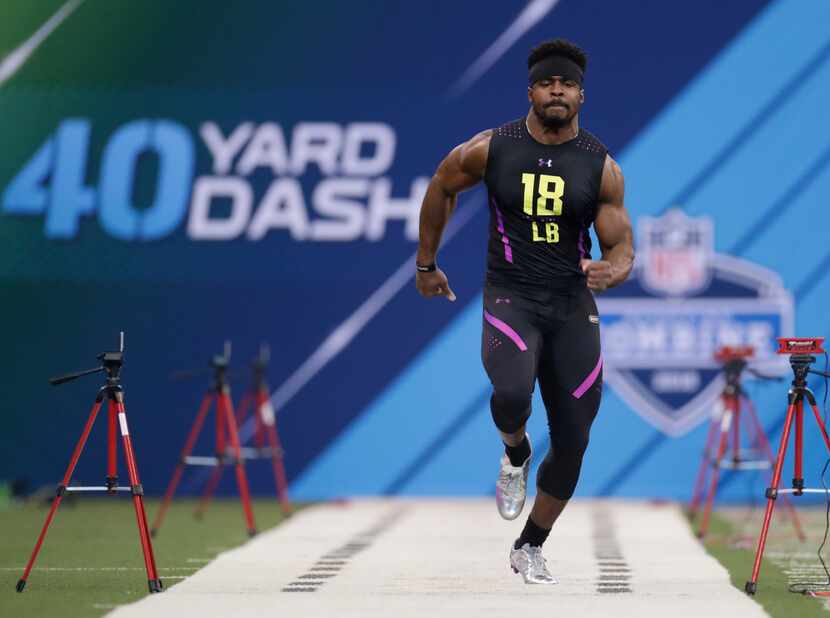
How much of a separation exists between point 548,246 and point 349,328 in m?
5.20

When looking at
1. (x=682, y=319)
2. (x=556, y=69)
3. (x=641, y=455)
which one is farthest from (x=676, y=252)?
(x=556, y=69)

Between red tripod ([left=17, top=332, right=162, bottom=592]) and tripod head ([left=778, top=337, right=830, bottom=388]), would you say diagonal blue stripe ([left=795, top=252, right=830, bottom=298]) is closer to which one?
tripod head ([left=778, top=337, right=830, bottom=388])

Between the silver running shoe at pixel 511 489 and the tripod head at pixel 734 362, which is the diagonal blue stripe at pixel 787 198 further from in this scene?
the silver running shoe at pixel 511 489

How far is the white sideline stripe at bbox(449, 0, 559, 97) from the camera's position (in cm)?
1059

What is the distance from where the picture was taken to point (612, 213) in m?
5.52

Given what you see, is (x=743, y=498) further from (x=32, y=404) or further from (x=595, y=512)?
(x=32, y=404)

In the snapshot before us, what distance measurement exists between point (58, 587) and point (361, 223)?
5.13m

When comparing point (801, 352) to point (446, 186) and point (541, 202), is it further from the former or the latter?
point (446, 186)

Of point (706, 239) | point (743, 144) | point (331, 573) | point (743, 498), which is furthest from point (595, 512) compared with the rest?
point (331, 573)

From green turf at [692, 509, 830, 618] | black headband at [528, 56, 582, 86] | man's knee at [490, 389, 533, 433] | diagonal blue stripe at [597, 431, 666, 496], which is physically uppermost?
black headband at [528, 56, 582, 86]

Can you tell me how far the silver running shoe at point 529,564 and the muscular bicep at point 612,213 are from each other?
1191 mm

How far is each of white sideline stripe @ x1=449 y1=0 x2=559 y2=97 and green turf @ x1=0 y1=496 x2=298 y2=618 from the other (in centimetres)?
319

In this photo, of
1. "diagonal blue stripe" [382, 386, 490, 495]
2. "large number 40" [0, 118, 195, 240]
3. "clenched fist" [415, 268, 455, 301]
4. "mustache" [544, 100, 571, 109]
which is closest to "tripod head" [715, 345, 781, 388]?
"diagonal blue stripe" [382, 386, 490, 495]

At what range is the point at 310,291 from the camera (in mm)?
10695
